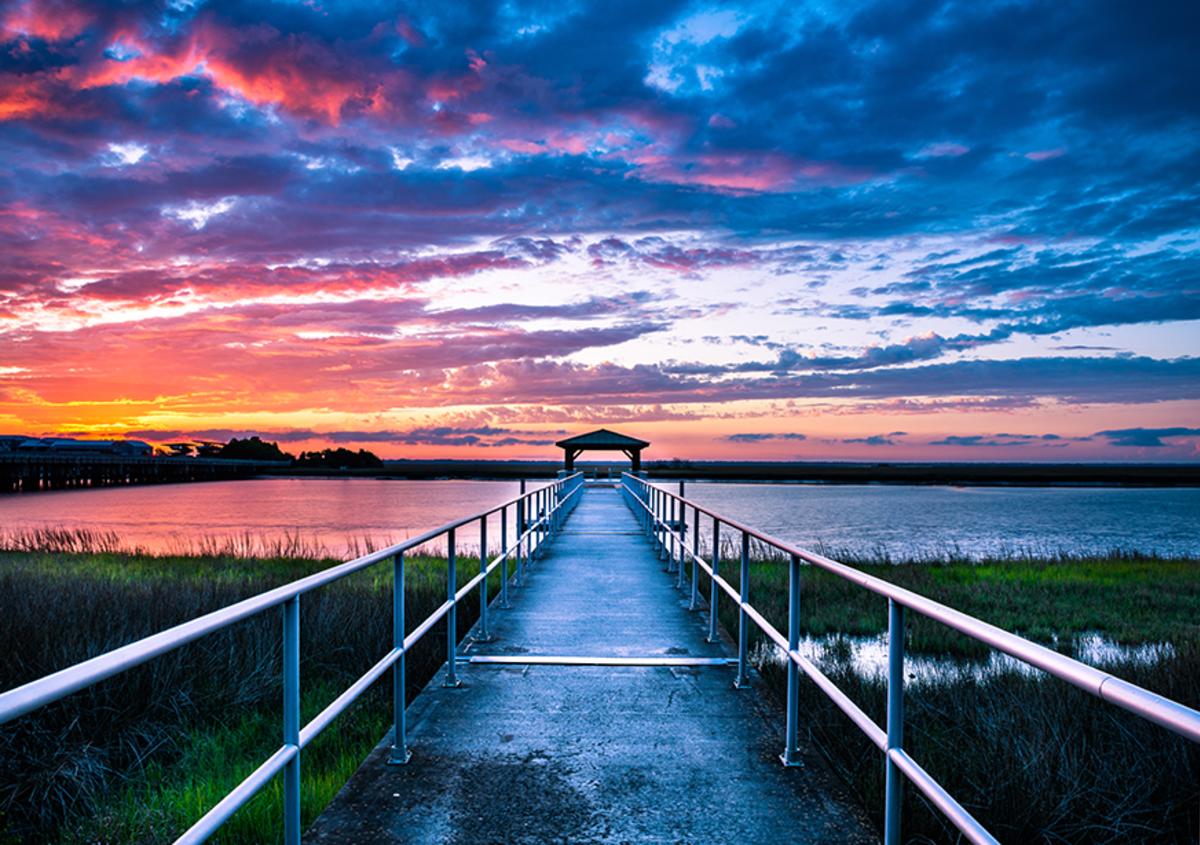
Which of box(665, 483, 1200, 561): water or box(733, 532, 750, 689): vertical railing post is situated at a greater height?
box(733, 532, 750, 689): vertical railing post

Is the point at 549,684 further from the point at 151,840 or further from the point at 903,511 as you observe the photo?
the point at 903,511

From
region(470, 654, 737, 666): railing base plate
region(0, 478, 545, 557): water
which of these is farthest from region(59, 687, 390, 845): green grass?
region(0, 478, 545, 557): water

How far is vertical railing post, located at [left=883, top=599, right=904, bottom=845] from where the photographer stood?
3.16m

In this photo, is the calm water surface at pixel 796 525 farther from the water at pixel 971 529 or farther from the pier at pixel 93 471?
the pier at pixel 93 471

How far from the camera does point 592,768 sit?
450cm

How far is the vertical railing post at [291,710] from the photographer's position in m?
3.13

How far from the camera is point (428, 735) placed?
197 inches

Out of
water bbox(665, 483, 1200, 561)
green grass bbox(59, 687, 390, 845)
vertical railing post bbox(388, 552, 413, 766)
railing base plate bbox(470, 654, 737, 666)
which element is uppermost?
vertical railing post bbox(388, 552, 413, 766)

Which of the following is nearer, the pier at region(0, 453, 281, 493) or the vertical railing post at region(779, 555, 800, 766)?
the vertical railing post at region(779, 555, 800, 766)

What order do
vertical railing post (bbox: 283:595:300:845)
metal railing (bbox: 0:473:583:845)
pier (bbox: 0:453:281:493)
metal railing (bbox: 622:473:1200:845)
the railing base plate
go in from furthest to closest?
pier (bbox: 0:453:281:493), the railing base plate, vertical railing post (bbox: 283:595:300:845), metal railing (bbox: 0:473:583:845), metal railing (bbox: 622:473:1200:845)

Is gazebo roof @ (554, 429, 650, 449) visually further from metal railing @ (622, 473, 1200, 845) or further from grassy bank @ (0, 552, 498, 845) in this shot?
metal railing @ (622, 473, 1200, 845)

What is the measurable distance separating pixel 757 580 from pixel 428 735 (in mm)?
13344

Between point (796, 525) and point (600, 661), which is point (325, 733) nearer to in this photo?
point (600, 661)

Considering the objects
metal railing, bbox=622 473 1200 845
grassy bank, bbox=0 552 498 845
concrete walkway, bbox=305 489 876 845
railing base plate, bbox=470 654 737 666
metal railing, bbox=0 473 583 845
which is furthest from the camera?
railing base plate, bbox=470 654 737 666
